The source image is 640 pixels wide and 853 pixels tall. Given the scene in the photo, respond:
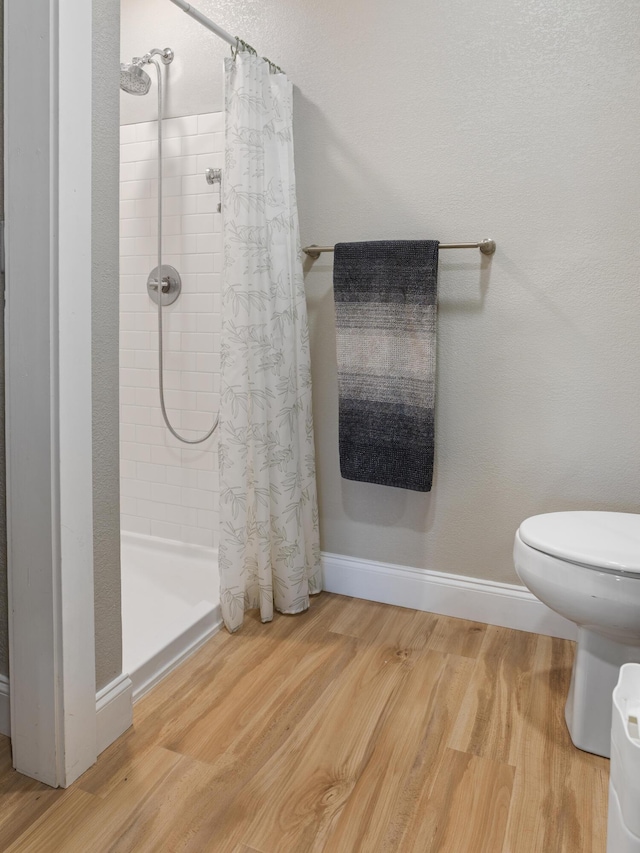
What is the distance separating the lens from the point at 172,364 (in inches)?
97.1

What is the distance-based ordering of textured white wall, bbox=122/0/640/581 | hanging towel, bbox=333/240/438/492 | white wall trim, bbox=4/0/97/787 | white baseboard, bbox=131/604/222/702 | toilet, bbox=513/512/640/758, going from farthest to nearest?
1. hanging towel, bbox=333/240/438/492
2. textured white wall, bbox=122/0/640/581
3. white baseboard, bbox=131/604/222/702
4. toilet, bbox=513/512/640/758
5. white wall trim, bbox=4/0/97/787

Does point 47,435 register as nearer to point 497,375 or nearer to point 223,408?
point 223,408

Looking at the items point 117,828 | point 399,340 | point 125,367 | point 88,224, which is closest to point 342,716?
point 117,828

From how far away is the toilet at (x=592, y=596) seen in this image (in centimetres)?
132

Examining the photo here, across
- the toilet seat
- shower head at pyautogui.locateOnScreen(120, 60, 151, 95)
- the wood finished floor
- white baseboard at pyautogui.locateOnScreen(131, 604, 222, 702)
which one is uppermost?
shower head at pyautogui.locateOnScreen(120, 60, 151, 95)

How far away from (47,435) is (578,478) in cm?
151

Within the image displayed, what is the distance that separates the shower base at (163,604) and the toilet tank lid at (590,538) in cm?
101

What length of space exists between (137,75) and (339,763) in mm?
2156

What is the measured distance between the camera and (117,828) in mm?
1188

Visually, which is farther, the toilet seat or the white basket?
the toilet seat

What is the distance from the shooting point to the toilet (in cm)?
132

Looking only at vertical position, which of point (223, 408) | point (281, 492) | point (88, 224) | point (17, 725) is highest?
point (88, 224)

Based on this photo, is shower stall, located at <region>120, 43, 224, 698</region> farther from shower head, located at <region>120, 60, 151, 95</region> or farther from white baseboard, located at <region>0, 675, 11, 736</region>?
white baseboard, located at <region>0, 675, 11, 736</region>

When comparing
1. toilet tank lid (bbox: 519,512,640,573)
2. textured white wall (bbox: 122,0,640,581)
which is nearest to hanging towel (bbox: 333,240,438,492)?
textured white wall (bbox: 122,0,640,581)
